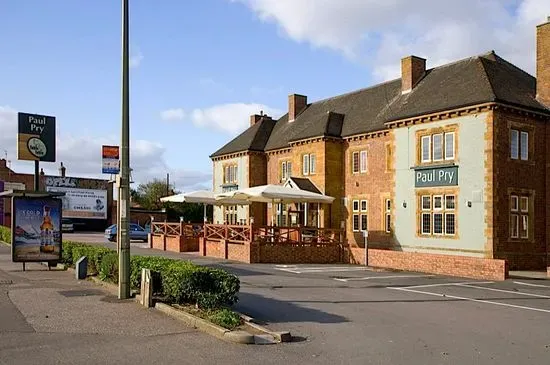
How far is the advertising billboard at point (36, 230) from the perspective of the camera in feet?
63.1

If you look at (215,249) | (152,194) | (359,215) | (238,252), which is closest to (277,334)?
(238,252)

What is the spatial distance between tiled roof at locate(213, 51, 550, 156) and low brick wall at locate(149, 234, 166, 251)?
28.2 ft

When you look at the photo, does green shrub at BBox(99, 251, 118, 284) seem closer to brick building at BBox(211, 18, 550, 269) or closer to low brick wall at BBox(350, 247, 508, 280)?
low brick wall at BBox(350, 247, 508, 280)

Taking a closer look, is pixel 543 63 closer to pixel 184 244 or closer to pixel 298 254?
pixel 298 254

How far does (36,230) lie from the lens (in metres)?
19.6

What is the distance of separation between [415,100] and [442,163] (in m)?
4.19

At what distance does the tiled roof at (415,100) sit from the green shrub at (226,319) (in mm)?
17238

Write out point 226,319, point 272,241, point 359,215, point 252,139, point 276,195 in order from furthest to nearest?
point 252,139 → point 359,215 → point 272,241 → point 276,195 → point 226,319

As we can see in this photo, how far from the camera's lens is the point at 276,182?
38.2m

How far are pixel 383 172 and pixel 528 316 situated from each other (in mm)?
17587

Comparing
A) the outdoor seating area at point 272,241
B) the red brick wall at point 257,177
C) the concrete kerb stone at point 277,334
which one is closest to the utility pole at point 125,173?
the concrete kerb stone at point 277,334

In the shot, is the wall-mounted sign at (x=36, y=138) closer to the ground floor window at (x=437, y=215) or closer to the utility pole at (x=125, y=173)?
the utility pole at (x=125, y=173)

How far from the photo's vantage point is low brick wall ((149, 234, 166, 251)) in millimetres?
35181

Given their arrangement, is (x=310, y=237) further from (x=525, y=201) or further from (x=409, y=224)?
(x=525, y=201)
